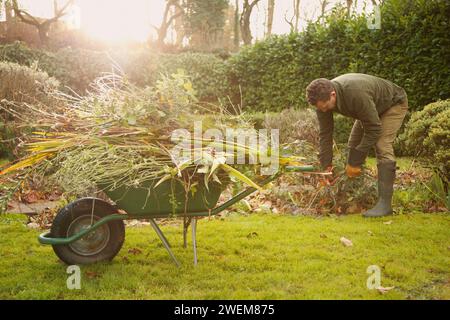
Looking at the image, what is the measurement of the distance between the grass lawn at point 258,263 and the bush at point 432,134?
676mm

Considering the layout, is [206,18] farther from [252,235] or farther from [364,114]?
[252,235]

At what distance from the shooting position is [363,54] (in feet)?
25.3

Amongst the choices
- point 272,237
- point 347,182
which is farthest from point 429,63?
point 272,237

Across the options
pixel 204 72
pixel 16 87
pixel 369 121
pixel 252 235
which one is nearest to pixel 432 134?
pixel 369 121

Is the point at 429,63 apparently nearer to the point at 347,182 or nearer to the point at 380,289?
the point at 347,182

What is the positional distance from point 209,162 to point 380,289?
132 centimetres

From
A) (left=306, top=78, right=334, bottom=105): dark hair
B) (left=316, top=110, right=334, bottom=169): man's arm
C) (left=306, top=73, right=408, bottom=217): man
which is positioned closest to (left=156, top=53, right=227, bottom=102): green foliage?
(left=306, top=73, right=408, bottom=217): man

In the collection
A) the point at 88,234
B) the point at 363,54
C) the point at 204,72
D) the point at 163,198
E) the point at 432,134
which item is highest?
the point at 363,54

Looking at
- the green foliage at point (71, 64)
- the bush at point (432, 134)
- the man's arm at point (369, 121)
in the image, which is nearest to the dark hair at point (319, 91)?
the man's arm at point (369, 121)

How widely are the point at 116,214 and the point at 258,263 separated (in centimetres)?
108

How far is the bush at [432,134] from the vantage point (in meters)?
4.82

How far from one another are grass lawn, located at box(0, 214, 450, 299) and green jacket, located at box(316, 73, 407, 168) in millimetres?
728

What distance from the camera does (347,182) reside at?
195 inches
